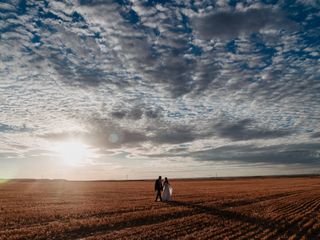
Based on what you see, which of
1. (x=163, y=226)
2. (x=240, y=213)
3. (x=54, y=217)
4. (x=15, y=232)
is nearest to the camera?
(x=15, y=232)

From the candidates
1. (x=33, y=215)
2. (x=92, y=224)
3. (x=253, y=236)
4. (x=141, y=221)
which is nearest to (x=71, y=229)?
(x=92, y=224)

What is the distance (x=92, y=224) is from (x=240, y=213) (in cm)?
1002

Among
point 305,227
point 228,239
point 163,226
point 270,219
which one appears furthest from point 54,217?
point 305,227

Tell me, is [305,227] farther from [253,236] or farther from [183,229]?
[183,229]

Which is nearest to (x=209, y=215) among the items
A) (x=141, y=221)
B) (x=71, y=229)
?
(x=141, y=221)

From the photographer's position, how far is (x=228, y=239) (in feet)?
45.6

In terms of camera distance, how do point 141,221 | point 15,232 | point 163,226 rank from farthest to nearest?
1. point 141,221
2. point 163,226
3. point 15,232

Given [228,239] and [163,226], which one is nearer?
[228,239]

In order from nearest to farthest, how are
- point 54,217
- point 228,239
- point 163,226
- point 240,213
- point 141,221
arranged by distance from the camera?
point 228,239
point 163,226
point 141,221
point 54,217
point 240,213

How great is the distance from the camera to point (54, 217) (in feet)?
66.6

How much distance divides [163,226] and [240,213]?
24.5 feet

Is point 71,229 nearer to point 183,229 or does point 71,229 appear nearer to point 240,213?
point 183,229

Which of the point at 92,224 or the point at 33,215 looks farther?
the point at 33,215

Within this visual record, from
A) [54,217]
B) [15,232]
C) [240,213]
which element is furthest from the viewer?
[240,213]
